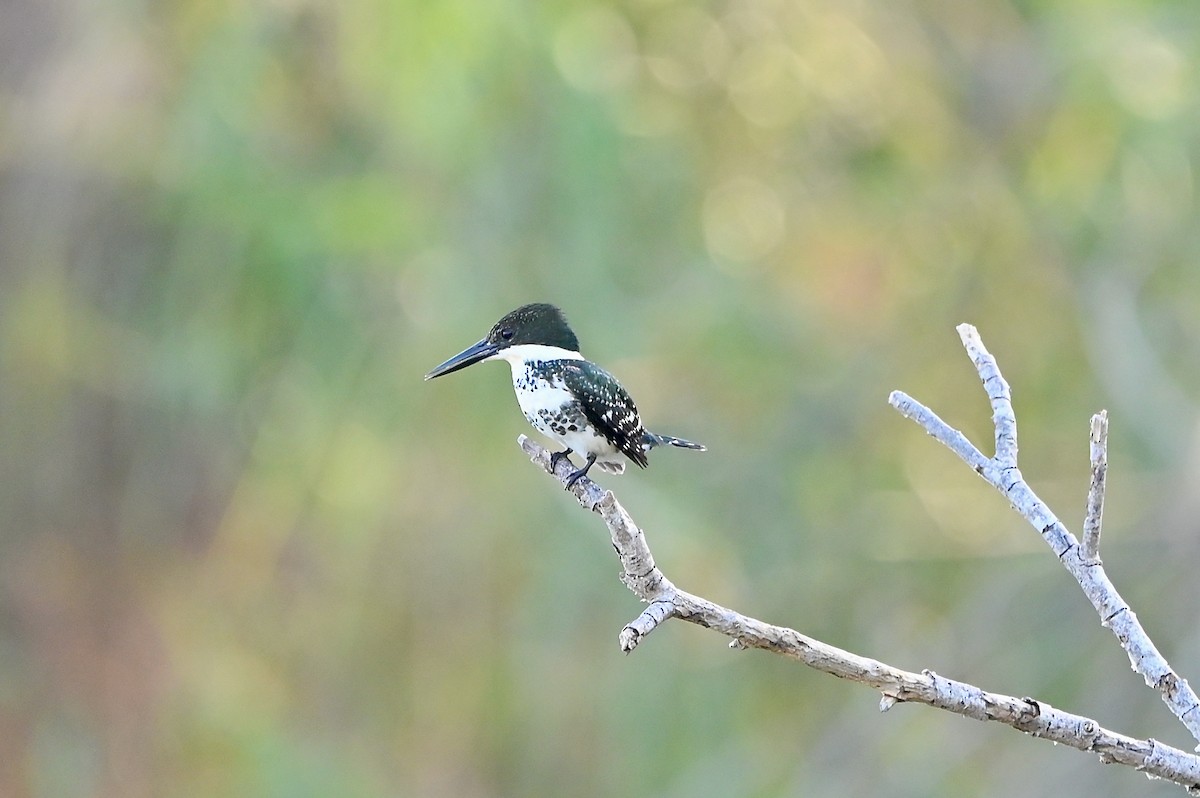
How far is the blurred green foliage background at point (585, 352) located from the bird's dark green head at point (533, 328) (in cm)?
221

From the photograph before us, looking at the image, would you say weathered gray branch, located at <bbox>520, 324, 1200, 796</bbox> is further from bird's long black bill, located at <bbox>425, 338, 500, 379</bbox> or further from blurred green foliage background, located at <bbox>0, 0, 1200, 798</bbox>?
blurred green foliage background, located at <bbox>0, 0, 1200, 798</bbox>

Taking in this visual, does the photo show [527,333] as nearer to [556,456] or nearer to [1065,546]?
[556,456]

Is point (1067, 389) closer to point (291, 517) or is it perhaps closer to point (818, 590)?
point (818, 590)

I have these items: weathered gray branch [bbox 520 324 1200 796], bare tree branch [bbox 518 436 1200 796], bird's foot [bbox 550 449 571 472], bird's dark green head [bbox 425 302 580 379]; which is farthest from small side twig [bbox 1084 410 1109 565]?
bird's dark green head [bbox 425 302 580 379]

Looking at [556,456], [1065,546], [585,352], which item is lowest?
[1065,546]

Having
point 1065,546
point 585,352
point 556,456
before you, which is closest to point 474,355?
point 556,456

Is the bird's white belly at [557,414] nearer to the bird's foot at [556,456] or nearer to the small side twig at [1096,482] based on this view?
the bird's foot at [556,456]

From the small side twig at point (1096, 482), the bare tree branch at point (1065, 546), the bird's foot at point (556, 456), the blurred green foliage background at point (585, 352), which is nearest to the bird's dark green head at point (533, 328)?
the bird's foot at point (556, 456)

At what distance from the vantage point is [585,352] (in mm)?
5242

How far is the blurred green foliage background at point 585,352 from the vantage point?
5.31 m

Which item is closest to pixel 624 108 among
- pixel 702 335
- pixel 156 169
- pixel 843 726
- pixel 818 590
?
pixel 702 335

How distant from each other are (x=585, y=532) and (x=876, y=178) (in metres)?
1.86

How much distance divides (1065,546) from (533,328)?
3.93ft

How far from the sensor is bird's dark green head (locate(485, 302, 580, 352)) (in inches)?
104
